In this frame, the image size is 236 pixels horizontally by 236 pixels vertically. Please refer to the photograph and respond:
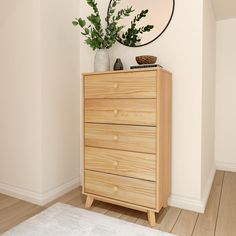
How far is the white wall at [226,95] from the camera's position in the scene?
108 inches

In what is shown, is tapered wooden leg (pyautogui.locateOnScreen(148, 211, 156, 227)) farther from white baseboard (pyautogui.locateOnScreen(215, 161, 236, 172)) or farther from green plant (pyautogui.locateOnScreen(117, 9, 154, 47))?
white baseboard (pyautogui.locateOnScreen(215, 161, 236, 172))

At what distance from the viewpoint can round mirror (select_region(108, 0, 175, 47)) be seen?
71.6 inches

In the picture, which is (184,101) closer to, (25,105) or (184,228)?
(184,228)

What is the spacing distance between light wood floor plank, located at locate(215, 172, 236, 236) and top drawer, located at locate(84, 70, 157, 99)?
3.30 ft

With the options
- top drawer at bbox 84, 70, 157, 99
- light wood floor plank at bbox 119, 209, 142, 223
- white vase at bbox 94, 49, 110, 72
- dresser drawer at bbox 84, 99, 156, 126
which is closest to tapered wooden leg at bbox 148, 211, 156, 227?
light wood floor plank at bbox 119, 209, 142, 223

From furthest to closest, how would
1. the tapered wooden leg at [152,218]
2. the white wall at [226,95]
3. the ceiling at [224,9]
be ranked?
the white wall at [226,95] < the ceiling at [224,9] < the tapered wooden leg at [152,218]

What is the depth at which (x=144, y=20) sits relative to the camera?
1.90 metres

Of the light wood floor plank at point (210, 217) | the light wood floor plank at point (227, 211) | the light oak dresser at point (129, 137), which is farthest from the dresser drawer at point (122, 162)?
the light wood floor plank at point (227, 211)

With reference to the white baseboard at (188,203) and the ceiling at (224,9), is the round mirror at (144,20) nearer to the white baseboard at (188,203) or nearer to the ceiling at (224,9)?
the ceiling at (224,9)

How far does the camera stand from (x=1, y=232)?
4.81ft

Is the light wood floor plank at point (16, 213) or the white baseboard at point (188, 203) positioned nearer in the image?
the light wood floor plank at point (16, 213)

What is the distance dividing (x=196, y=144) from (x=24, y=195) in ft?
5.05

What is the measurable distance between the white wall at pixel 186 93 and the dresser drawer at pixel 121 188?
407 millimetres

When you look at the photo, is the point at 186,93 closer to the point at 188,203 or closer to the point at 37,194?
the point at 188,203
